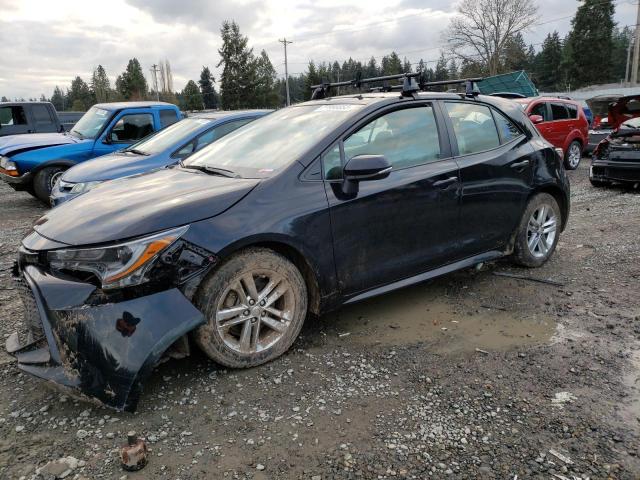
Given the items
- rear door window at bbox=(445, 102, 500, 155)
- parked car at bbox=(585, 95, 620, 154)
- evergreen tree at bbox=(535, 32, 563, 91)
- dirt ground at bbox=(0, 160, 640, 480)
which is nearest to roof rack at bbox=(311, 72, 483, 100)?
rear door window at bbox=(445, 102, 500, 155)

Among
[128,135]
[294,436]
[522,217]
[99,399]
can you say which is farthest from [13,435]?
[128,135]

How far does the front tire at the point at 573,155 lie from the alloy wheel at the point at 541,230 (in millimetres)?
8633

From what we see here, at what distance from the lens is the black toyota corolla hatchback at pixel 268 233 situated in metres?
2.54

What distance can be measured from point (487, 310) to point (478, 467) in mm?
1871

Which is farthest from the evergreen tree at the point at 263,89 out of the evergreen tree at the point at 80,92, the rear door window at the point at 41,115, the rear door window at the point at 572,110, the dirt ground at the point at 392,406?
the dirt ground at the point at 392,406

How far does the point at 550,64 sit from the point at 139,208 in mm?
88704

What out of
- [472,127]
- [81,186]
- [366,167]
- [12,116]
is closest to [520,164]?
[472,127]

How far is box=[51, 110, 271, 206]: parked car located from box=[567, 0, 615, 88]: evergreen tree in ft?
218

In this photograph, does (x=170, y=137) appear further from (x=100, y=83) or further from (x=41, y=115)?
(x=100, y=83)

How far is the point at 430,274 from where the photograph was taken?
384cm

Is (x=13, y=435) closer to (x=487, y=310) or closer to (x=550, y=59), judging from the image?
(x=487, y=310)

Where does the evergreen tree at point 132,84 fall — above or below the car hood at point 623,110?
above

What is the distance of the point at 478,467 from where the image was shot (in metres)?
2.26

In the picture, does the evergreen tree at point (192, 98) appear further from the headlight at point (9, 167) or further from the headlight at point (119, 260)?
the headlight at point (119, 260)
